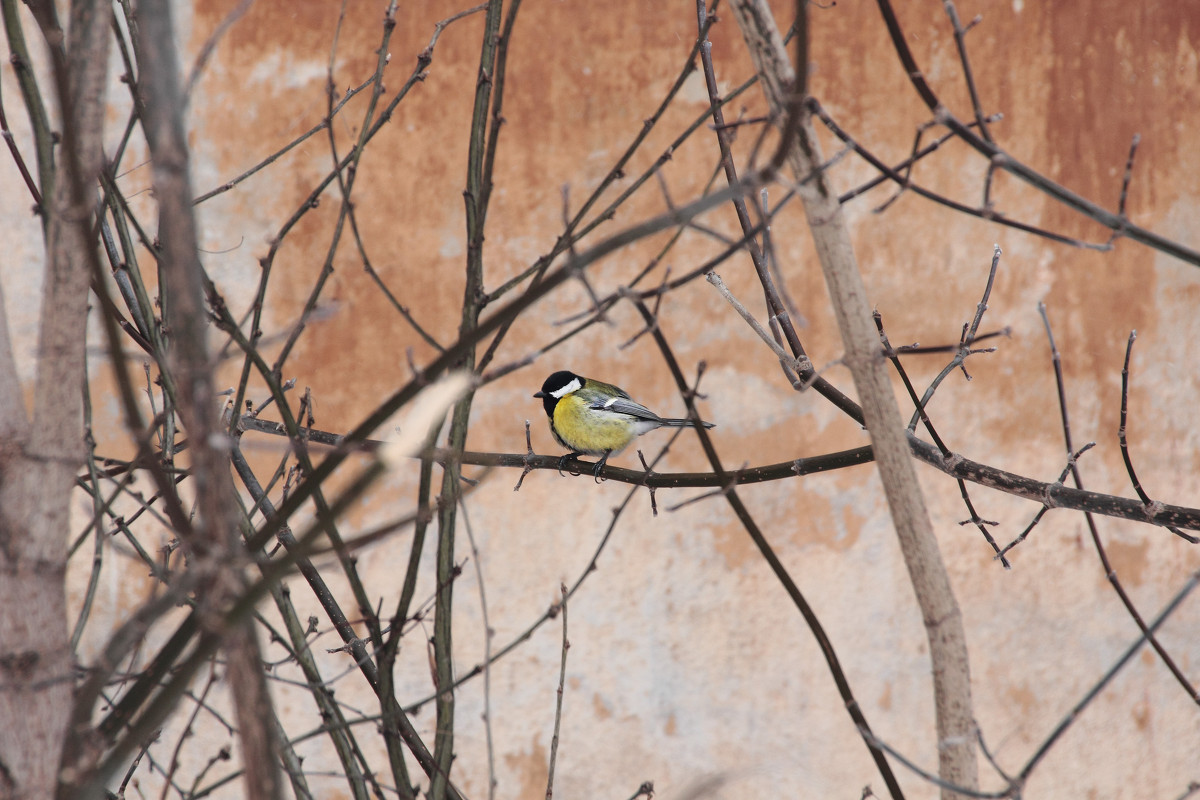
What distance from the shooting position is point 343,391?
3008 millimetres

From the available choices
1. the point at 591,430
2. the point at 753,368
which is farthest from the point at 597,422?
the point at 753,368

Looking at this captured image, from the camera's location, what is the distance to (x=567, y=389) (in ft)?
8.48

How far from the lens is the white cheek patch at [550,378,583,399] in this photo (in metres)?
2.53

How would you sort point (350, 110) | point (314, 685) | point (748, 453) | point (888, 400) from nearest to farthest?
point (888, 400)
point (314, 685)
point (350, 110)
point (748, 453)

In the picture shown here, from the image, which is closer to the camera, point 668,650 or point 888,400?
point 888,400

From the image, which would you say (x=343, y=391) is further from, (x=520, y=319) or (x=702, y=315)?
(x=702, y=315)

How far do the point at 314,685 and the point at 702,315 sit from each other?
241cm

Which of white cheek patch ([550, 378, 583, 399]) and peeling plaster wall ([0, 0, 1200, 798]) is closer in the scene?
white cheek patch ([550, 378, 583, 399])

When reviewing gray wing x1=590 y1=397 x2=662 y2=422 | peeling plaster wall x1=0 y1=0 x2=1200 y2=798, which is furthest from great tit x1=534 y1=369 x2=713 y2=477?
peeling plaster wall x1=0 y1=0 x2=1200 y2=798

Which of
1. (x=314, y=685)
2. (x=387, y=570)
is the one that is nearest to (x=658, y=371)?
(x=387, y=570)

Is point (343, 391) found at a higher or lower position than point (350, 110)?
lower

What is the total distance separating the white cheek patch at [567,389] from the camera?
8.30 feet

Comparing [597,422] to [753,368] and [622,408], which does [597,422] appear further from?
[753,368]

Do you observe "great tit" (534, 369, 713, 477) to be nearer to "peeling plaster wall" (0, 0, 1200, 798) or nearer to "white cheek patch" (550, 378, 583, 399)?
"white cheek patch" (550, 378, 583, 399)
